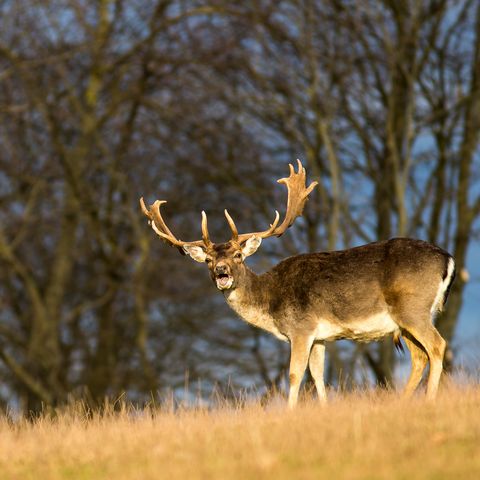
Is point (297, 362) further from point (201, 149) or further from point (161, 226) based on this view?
point (201, 149)

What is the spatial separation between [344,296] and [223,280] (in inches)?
46.1

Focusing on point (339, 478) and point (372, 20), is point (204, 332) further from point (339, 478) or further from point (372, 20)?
point (339, 478)

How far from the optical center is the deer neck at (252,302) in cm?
1114

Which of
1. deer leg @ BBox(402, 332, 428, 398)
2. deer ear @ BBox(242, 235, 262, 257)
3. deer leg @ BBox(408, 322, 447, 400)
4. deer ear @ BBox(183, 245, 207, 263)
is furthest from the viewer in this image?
deer ear @ BBox(242, 235, 262, 257)

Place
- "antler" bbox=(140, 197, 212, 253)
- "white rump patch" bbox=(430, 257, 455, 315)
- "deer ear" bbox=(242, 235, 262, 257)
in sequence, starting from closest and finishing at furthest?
"white rump patch" bbox=(430, 257, 455, 315) → "deer ear" bbox=(242, 235, 262, 257) → "antler" bbox=(140, 197, 212, 253)

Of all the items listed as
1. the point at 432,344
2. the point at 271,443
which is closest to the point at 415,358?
the point at 432,344

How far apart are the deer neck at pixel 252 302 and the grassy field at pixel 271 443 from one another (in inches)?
36.9

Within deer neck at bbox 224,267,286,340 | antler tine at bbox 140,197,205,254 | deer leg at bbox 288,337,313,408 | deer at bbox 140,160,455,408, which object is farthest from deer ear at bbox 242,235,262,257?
deer leg at bbox 288,337,313,408

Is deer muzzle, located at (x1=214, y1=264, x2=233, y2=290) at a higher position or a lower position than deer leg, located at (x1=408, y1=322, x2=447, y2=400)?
higher

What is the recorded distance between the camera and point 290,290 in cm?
1100

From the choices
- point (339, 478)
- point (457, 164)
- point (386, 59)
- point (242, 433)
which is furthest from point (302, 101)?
point (339, 478)

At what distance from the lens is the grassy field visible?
294 inches

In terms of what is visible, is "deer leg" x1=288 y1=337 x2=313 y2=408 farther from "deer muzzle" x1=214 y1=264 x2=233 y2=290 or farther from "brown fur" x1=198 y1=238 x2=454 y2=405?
"deer muzzle" x1=214 y1=264 x2=233 y2=290

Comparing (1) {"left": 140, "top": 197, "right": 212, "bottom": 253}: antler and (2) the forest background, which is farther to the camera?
(2) the forest background
